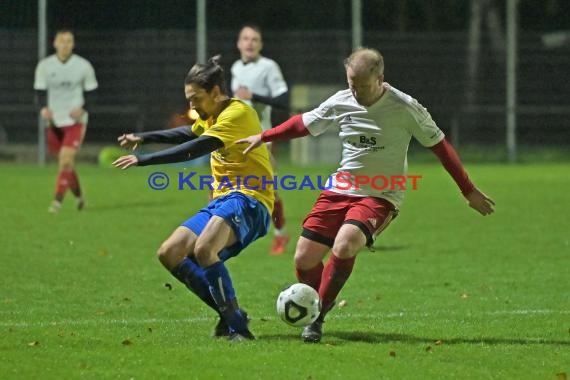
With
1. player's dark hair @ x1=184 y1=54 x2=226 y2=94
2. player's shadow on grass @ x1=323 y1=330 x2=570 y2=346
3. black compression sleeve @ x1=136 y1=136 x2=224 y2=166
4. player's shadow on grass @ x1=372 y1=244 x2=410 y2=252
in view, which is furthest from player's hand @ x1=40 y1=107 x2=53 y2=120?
Answer: player's shadow on grass @ x1=323 y1=330 x2=570 y2=346

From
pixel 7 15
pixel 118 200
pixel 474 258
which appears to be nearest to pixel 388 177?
pixel 474 258

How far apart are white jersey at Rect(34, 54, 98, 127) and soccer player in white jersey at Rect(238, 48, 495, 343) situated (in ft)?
31.4

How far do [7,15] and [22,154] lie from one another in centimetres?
286

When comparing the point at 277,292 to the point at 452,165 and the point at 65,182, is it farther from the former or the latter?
the point at 65,182

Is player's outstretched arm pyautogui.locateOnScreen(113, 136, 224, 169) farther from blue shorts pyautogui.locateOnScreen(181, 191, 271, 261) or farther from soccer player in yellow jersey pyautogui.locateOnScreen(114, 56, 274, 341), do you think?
blue shorts pyautogui.locateOnScreen(181, 191, 271, 261)

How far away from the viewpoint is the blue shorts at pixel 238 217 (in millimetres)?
7480

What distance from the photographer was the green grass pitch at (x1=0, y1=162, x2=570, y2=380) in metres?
6.64

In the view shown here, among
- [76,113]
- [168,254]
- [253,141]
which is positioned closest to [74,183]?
[76,113]

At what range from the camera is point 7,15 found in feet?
81.6

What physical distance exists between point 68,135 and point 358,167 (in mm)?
9309

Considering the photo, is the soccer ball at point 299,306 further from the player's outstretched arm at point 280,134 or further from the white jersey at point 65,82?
the white jersey at point 65,82

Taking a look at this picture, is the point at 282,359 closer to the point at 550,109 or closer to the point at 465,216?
the point at 465,216

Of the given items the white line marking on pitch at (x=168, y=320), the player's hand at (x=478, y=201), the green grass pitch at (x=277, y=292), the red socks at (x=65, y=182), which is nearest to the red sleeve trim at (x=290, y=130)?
the player's hand at (x=478, y=201)

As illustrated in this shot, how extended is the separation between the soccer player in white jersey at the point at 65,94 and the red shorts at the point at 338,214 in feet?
29.3
